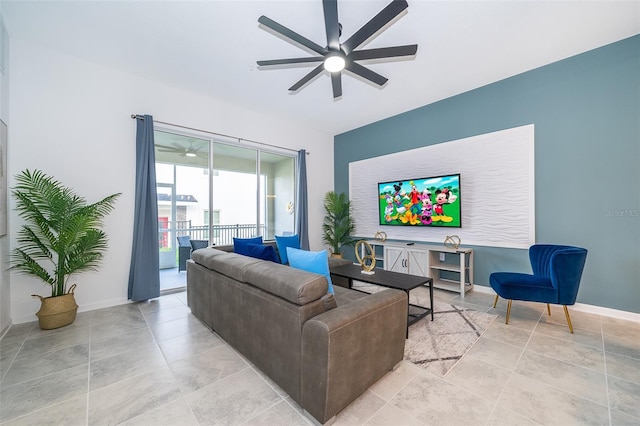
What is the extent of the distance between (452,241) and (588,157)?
1.84m

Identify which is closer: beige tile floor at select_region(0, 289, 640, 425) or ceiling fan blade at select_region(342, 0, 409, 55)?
beige tile floor at select_region(0, 289, 640, 425)

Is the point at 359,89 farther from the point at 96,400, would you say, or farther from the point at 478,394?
the point at 96,400

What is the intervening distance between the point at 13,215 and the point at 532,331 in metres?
5.46

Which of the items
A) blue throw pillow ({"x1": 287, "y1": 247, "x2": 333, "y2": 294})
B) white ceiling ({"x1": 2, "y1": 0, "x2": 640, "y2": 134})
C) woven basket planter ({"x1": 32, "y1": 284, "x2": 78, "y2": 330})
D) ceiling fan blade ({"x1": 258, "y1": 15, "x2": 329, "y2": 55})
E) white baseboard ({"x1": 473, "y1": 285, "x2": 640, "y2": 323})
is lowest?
white baseboard ({"x1": 473, "y1": 285, "x2": 640, "y2": 323})

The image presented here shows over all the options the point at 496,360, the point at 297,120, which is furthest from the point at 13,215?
the point at 496,360

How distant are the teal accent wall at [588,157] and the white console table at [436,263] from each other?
1.06 feet

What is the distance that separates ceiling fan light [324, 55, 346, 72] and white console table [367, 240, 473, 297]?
2.84 m

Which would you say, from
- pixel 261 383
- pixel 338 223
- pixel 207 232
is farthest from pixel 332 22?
pixel 338 223

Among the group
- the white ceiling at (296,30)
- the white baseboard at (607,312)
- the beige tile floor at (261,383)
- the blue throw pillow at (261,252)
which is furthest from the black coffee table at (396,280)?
the white ceiling at (296,30)

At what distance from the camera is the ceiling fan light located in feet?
7.50

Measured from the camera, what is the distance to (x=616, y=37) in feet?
8.82

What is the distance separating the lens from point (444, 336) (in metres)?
2.38

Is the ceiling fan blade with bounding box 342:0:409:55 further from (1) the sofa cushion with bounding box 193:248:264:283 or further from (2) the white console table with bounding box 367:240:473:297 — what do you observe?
(2) the white console table with bounding box 367:240:473:297

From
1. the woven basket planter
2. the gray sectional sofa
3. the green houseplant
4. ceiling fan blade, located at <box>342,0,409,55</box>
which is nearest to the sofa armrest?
the gray sectional sofa
